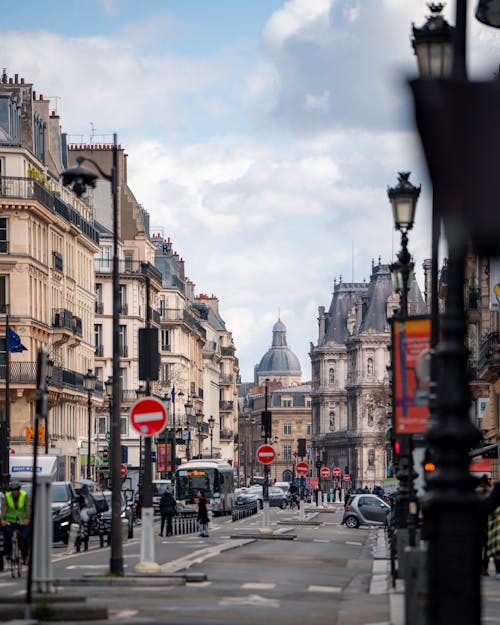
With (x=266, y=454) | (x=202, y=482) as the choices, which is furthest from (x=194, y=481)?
(x=266, y=454)

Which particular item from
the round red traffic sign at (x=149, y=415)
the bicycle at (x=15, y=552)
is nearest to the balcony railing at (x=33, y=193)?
the bicycle at (x=15, y=552)

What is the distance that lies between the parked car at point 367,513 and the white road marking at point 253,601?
49.8m

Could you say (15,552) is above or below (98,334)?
below

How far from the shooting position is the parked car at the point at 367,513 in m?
73.8

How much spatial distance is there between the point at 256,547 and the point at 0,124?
4036cm

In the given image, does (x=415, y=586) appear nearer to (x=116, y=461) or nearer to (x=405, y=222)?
(x=116, y=461)

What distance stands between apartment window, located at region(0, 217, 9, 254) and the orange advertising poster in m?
57.0

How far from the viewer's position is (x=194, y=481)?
90.8 metres

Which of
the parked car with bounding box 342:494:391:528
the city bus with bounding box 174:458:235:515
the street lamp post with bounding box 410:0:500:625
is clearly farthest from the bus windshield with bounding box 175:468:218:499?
the street lamp post with bounding box 410:0:500:625

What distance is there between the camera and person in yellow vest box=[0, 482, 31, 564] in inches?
1299

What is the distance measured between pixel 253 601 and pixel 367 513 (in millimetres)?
51626

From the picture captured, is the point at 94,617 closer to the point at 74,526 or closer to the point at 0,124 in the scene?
the point at 74,526

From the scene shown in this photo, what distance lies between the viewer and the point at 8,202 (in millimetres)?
78250

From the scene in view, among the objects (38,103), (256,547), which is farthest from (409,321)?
(38,103)
